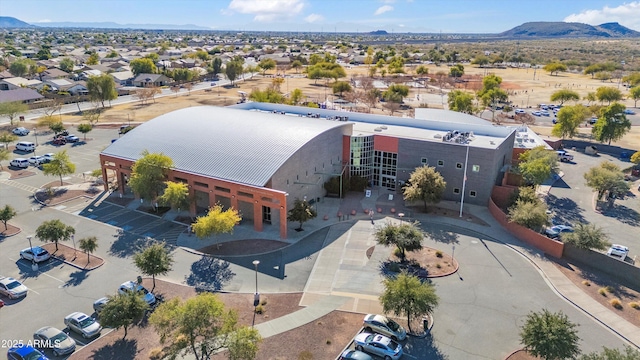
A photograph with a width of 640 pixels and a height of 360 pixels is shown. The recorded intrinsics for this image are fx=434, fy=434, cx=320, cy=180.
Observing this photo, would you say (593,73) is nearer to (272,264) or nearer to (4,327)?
(272,264)

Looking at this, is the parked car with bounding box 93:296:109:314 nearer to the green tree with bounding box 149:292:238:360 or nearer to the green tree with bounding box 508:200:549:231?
the green tree with bounding box 149:292:238:360

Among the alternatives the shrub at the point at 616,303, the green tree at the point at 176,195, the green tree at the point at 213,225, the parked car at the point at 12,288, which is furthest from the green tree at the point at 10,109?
the shrub at the point at 616,303

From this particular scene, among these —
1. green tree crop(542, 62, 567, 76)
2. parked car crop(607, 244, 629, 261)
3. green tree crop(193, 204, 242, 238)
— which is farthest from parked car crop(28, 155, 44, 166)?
green tree crop(542, 62, 567, 76)

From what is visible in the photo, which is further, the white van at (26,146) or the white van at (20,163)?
the white van at (26,146)

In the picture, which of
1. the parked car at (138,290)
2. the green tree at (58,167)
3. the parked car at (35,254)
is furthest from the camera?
the green tree at (58,167)

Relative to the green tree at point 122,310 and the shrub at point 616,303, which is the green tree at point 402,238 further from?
the green tree at point 122,310

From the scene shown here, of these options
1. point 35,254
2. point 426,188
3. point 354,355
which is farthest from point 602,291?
point 35,254

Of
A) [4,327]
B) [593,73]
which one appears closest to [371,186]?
[4,327]
